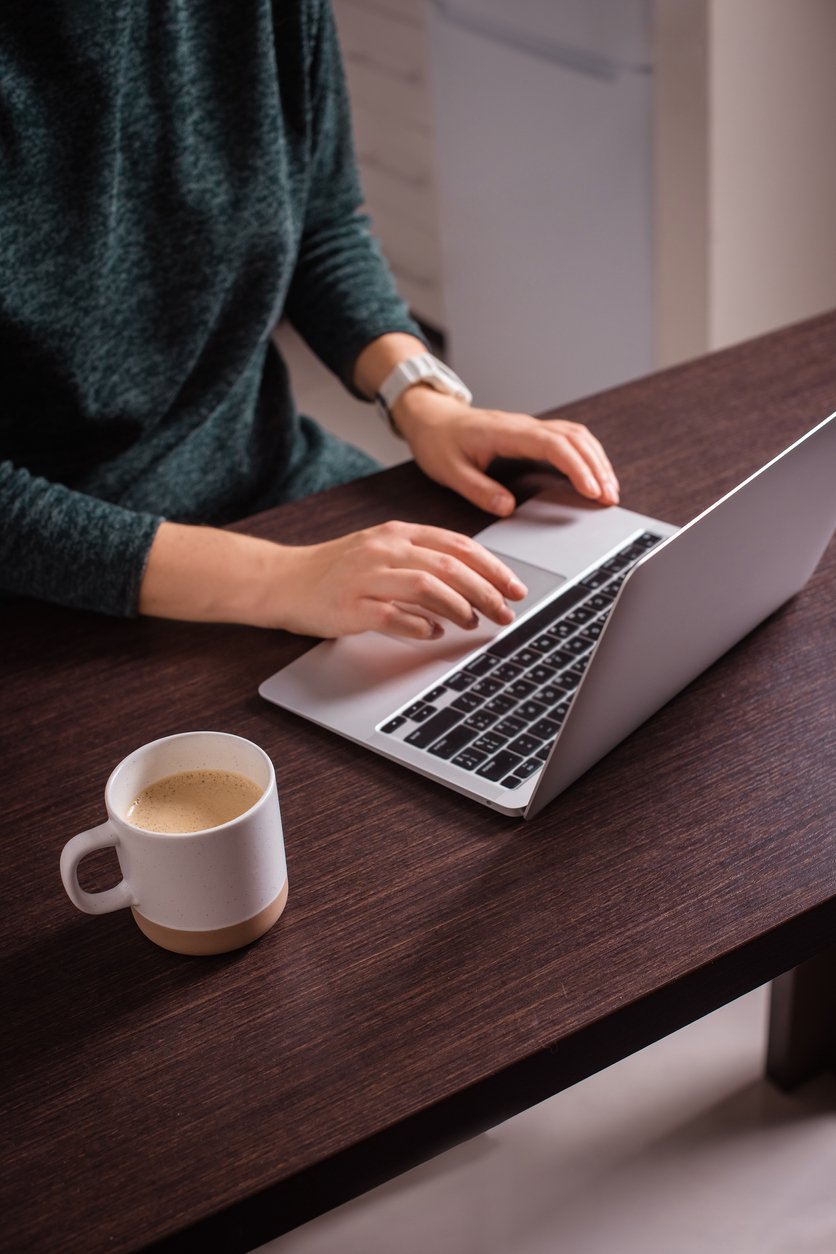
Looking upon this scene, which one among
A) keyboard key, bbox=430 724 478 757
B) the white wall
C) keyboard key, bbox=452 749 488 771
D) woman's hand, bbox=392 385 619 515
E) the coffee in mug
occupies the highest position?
the coffee in mug

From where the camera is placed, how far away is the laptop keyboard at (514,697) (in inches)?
30.2

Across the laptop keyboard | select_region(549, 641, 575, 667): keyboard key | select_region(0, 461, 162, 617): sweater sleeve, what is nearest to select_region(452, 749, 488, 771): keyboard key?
the laptop keyboard

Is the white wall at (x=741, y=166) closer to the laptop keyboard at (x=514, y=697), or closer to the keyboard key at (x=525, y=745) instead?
the laptop keyboard at (x=514, y=697)

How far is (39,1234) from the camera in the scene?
1.79 feet

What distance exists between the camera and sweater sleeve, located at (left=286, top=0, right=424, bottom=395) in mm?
1261

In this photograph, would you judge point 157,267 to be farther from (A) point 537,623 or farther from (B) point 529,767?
(B) point 529,767

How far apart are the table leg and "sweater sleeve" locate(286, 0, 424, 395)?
686mm

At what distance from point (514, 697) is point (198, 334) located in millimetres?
510

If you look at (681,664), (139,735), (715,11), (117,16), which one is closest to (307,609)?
(139,735)

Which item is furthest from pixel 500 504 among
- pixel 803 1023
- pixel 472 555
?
pixel 803 1023

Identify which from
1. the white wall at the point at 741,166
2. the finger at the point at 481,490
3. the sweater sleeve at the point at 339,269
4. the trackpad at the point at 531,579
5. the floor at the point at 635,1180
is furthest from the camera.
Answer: the white wall at the point at 741,166

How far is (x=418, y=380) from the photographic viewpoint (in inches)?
46.3

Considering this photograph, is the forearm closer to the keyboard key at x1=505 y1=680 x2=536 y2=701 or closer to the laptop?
the laptop

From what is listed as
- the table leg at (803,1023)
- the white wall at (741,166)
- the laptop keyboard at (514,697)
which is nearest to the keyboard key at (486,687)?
the laptop keyboard at (514,697)
